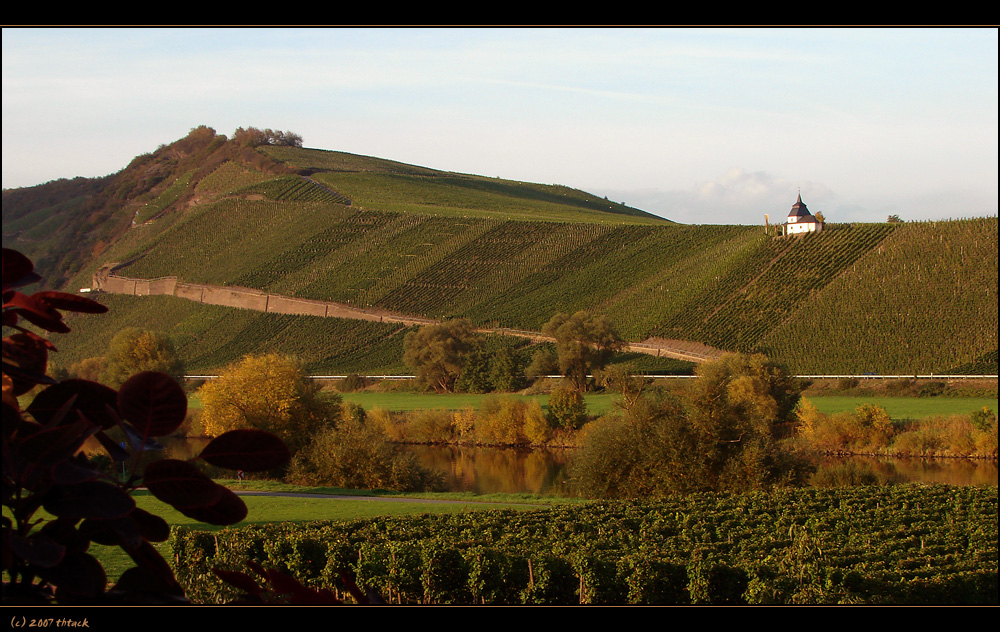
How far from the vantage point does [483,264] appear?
3497 inches

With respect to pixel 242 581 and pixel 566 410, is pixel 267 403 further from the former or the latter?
pixel 242 581

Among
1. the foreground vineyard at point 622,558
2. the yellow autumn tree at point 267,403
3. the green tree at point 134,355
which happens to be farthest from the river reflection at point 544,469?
the foreground vineyard at point 622,558

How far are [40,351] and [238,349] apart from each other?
79368mm

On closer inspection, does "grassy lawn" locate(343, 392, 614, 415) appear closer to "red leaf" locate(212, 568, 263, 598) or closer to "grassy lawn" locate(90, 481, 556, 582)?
"grassy lawn" locate(90, 481, 556, 582)

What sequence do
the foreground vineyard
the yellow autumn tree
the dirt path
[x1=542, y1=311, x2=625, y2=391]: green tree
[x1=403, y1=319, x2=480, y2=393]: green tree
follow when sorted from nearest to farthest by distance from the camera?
1. the foreground vineyard
2. the yellow autumn tree
3. [x1=542, y1=311, x2=625, y2=391]: green tree
4. [x1=403, y1=319, x2=480, y2=393]: green tree
5. the dirt path

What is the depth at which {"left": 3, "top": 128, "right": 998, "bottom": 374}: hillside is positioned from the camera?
6247 cm

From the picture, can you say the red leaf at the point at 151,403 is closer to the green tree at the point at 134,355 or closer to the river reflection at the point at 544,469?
the river reflection at the point at 544,469

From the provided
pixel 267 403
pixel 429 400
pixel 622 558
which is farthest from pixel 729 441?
pixel 429 400

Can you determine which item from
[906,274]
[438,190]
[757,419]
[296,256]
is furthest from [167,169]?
[757,419]

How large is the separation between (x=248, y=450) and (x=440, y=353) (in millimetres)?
61976

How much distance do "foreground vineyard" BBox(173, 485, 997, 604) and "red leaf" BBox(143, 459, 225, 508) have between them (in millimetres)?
12227

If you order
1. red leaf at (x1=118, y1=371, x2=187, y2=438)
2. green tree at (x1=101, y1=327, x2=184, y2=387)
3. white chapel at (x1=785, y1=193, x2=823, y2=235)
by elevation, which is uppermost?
white chapel at (x1=785, y1=193, x2=823, y2=235)

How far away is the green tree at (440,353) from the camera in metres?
63.9

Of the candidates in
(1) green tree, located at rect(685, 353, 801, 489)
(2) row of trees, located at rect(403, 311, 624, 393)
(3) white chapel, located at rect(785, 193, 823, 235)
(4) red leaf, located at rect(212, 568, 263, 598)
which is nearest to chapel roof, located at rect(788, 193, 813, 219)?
(3) white chapel, located at rect(785, 193, 823, 235)
